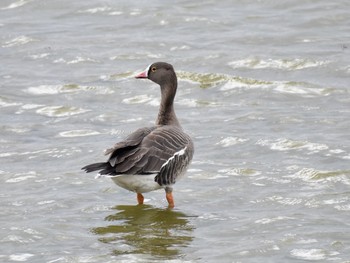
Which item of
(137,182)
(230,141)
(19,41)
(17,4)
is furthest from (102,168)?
(17,4)

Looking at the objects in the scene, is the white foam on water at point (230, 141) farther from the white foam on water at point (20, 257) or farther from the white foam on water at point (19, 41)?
the white foam on water at point (19, 41)

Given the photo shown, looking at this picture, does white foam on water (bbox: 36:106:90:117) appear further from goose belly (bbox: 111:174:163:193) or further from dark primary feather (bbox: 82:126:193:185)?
goose belly (bbox: 111:174:163:193)

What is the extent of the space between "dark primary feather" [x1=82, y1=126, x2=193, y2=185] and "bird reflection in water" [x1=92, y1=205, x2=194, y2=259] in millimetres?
443

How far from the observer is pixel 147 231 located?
10883 millimetres

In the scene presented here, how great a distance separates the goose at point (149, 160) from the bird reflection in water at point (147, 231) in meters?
0.23

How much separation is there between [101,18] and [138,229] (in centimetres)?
1152

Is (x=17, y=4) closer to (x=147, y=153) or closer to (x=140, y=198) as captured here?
(x=140, y=198)

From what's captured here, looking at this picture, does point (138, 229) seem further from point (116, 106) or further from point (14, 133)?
point (116, 106)

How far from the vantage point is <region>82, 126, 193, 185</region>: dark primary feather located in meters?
10.9

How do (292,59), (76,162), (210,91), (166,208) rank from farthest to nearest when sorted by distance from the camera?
(292,59) < (210,91) < (76,162) < (166,208)

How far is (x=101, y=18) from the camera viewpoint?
71.7 feet

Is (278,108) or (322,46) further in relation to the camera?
(322,46)

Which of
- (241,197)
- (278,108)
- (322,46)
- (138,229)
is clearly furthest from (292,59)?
(138,229)

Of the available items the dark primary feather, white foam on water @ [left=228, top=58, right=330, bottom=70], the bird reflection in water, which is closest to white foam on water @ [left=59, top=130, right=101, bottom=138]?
the dark primary feather
